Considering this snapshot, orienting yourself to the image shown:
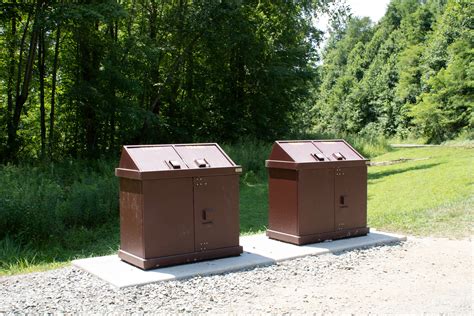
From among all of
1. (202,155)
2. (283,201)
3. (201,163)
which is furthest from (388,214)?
(201,163)

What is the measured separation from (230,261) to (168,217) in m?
0.96

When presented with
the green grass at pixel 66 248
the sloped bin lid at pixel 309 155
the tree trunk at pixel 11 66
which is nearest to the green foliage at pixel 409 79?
the tree trunk at pixel 11 66

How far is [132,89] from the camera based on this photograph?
64.2 feet

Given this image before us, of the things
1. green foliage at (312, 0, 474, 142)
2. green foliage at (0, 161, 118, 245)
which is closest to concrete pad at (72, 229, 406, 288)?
green foliage at (0, 161, 118, 245)

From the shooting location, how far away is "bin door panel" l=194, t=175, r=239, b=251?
6500 mm

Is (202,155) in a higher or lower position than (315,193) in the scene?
higher

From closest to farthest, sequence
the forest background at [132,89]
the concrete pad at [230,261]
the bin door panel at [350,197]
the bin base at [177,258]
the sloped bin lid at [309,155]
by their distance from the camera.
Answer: the concrete pad at [230,261] < the bin base at [177,258] < the sloped bin lid at [309,155] < the bin door panel at [350,197] < the forest background at [132,89]

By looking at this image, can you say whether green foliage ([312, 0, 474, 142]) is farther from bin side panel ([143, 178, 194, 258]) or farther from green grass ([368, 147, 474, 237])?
bin side panel ([143, 178, 194, 258])

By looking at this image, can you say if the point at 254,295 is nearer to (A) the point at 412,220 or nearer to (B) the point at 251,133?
(A) the point at 412,220

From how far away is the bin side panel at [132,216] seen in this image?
243 inches

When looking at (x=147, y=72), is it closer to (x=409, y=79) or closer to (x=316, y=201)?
(x=316, y=201)

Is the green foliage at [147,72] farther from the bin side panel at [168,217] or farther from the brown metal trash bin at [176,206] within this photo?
the bin side panel at [168,217]

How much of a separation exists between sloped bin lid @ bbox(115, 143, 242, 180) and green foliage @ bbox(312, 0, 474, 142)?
1960cm

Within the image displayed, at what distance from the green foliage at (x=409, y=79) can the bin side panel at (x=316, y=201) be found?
1866 cm
